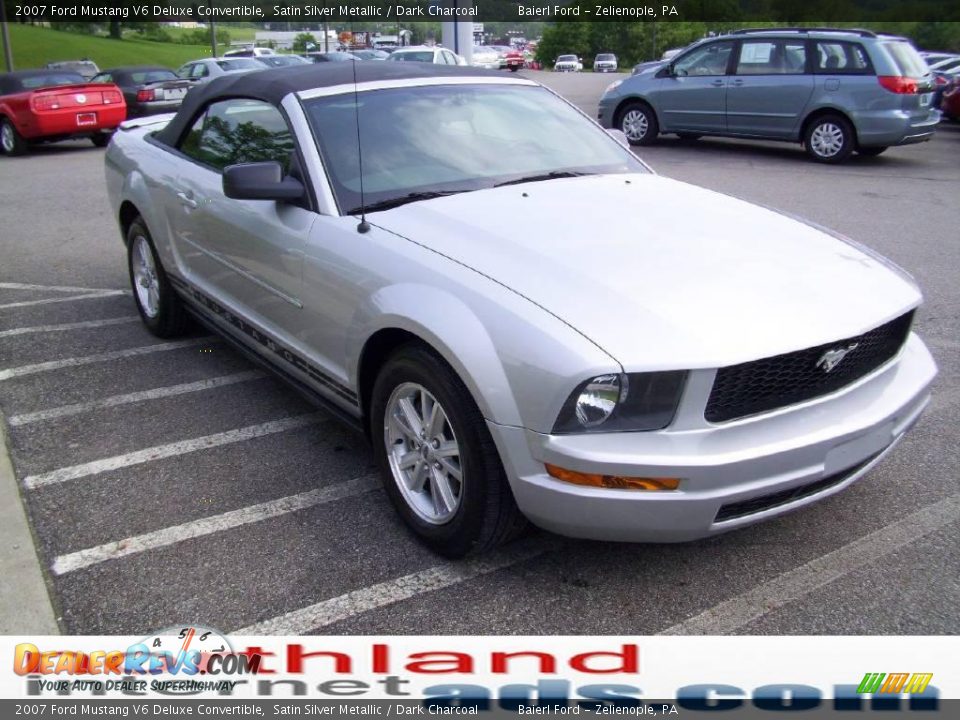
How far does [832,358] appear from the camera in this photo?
2.75 meters

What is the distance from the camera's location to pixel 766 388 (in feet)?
8.71

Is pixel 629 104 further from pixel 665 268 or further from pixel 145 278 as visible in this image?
pixel 665 268

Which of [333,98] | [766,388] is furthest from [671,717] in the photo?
[333,98]

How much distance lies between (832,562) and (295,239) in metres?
2.36

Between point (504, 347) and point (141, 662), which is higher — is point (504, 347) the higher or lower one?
the higher one

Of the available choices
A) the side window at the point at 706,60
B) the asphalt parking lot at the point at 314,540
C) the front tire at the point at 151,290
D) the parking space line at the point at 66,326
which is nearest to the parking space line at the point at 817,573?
the asphalt parking lot at the point at 314,540

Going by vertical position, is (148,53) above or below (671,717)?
above

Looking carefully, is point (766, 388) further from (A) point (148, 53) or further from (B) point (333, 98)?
(A) point (148, 53)

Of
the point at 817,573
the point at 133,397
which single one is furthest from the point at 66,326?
the point at 817,573

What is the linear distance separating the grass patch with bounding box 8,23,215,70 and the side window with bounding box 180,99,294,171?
1967 inches

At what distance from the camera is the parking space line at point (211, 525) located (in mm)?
3168

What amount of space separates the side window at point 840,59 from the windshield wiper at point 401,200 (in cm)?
985

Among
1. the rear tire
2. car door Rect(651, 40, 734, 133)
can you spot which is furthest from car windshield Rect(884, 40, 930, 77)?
the rear tire

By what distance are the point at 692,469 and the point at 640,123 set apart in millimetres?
12350
